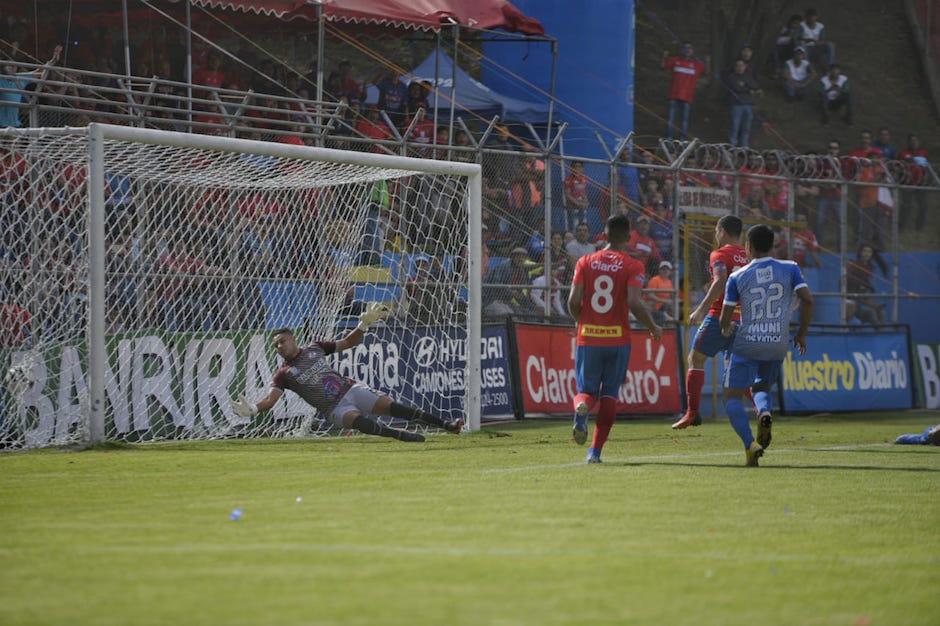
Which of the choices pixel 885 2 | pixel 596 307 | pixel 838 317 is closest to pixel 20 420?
pixel 596 307

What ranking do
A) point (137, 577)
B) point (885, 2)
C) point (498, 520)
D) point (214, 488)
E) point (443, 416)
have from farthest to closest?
point (885, 2) → point (443, 416) → point (214, 488) → point (498, 520) → point (137, 577)

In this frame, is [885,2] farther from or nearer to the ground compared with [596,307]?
farther from the ground

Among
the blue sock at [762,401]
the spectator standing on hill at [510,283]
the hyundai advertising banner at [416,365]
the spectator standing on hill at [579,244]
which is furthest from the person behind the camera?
the spectator standing on hill at [579,244]

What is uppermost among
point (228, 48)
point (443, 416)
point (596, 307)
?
point (228, 48)

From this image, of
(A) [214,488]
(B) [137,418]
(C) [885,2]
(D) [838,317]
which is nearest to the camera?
(A) [214,488]

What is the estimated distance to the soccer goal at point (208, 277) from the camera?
14.2 meters

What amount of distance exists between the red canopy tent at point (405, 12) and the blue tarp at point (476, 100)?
4.76 ft

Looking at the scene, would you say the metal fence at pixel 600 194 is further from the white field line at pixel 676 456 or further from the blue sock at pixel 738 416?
the blue sock at pixel 738 416

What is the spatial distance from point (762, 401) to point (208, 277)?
714 centimetres

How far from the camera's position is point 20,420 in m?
14.0

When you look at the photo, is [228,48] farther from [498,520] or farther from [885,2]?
[885,2]

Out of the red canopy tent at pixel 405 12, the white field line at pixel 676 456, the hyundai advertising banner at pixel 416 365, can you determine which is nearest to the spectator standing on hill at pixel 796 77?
the red canopy tent at pixel 405 12

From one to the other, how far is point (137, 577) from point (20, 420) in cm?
834

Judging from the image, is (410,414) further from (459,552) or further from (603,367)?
(459,552)
